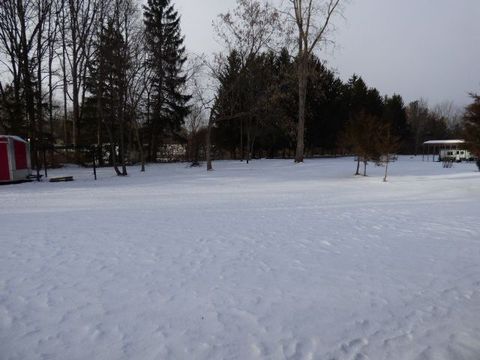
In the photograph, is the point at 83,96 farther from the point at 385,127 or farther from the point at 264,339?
the point at 264,339

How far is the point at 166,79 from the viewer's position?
35438 millimetres

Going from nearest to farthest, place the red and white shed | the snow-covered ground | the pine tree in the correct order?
the snow-covered ground
the red and white shed
the pine tree

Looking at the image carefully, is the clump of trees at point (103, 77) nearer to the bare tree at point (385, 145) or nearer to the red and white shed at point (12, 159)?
the red and white shed at point (12, 159)

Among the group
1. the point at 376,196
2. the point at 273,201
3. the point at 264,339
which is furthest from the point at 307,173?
the point at 264,339

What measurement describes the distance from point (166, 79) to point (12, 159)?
19.2 meters

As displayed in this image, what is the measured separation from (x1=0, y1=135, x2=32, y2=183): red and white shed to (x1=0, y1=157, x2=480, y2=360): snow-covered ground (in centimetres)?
1076

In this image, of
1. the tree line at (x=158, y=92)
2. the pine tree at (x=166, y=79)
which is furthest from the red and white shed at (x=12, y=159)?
the pine tree at (x=166, y=79)

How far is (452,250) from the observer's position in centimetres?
648

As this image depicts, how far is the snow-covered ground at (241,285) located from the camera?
11.3ft

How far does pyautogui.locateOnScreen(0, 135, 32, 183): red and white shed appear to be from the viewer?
1889 cm

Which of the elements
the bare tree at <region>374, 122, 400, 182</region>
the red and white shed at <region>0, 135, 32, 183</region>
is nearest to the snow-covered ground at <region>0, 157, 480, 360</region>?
the bare tree at <region>374, 122, 400, 182</region>

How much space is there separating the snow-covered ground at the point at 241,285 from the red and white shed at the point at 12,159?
10763 millimetres

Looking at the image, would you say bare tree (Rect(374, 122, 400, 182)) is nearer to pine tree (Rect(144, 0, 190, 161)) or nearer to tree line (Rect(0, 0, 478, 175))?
tree line (Rect(0, 0, 478, 175))

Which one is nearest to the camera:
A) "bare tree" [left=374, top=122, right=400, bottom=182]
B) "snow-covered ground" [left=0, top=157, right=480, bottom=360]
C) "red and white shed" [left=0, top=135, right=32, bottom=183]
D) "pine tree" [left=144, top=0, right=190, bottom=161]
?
"snow-covered ground" [left=0, top=157, right=480, bottom=360]
